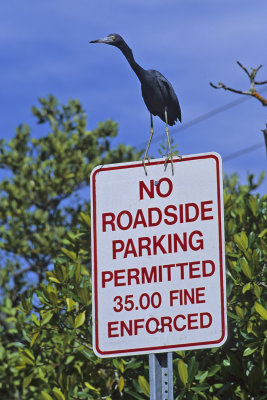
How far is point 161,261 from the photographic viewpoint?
11.0 ft

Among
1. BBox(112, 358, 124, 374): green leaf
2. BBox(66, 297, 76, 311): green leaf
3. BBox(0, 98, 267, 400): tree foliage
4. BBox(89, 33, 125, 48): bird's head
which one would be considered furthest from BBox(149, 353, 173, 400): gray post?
BBox(66, 297, 76, 311): green leaf

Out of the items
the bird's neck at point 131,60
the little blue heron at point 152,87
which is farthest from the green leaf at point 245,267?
the bird's neck at point 131,60

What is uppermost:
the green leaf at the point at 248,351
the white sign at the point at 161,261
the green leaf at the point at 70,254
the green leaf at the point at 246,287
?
the green leaf at the point at 70,254

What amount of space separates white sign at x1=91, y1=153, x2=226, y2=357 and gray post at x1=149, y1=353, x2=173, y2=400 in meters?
0.04

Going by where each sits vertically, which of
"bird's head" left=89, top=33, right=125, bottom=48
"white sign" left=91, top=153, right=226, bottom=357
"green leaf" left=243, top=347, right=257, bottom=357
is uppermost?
"bird's head" left=89, top=33, right=125, bottom=48

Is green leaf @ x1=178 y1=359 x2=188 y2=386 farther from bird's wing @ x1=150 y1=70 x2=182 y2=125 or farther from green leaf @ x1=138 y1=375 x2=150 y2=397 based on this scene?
bird's wing @ x1=150 y1=70 x2=182 y2=125

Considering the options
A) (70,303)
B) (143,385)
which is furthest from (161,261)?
(70,303)

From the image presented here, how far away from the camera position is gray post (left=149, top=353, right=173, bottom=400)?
3178mm

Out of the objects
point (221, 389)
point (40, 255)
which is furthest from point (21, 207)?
point (221, 389)

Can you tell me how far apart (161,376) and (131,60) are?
1.63 m

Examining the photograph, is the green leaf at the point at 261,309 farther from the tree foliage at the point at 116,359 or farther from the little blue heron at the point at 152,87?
the little blue heron at the point at 152,87

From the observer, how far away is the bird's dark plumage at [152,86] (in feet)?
12.7

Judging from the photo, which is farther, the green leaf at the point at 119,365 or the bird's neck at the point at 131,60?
the green leaf at the point at 119,365

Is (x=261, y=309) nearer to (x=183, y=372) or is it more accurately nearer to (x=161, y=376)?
(x=183, y=372)
